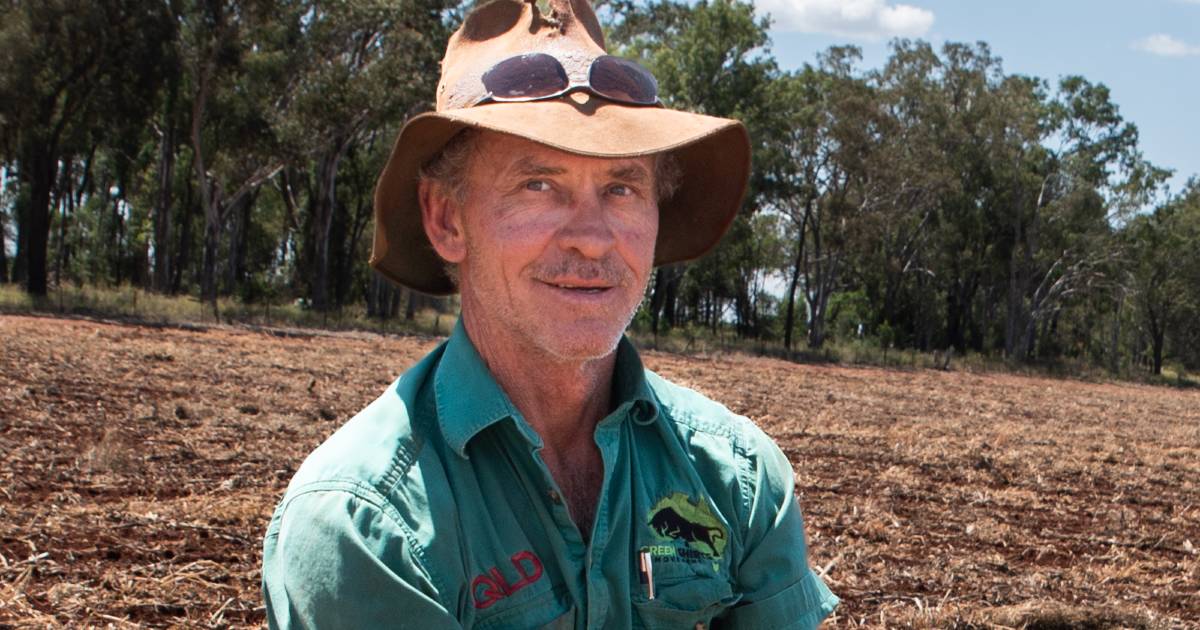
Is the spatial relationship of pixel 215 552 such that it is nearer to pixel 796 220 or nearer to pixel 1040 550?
pixel 1040 550

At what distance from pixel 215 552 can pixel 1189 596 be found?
513cm

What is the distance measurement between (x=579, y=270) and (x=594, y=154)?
0.21m

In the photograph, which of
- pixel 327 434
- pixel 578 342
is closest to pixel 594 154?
pixel 578 342

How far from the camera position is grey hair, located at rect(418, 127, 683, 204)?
216cm

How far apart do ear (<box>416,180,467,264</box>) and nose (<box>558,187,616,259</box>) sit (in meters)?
0.24

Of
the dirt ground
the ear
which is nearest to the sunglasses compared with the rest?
the ear

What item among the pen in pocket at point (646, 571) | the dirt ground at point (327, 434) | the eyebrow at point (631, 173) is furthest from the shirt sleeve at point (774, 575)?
the dirt ground at point (327, 434)

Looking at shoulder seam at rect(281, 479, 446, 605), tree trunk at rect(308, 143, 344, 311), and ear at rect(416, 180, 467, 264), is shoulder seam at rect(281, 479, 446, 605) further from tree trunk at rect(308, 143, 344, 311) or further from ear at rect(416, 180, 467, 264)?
tree trunk at rect(308, 143, 344, 311)

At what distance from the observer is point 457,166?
219 cm

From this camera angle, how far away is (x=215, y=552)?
6.07 meters

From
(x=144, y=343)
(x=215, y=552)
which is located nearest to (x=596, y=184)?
(x=215, y=552)

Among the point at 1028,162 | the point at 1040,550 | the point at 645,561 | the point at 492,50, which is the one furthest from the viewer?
the point at 1028,162

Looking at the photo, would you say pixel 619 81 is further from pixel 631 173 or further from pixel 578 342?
pixel 578 342

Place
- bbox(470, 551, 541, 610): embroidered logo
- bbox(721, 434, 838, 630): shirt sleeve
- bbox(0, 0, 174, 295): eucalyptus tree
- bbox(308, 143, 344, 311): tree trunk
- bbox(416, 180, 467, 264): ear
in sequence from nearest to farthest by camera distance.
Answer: bbox(470, 551, 541, 610): embroidered logo < bbox(721, 434, 838, 630): shirt sleeve < bbox(416, 180, 467, 264): ear < bbox(0, 0, 174, 295): eucalyptus tree < bbox(308, 143, 344, 311): tree trunk
